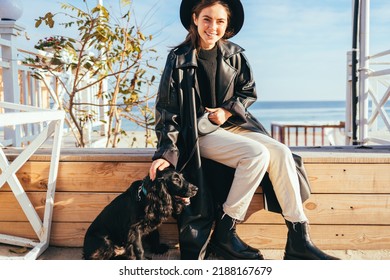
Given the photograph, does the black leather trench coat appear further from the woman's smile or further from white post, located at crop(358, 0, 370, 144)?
white post, located at crop(358, 0, 370, 144)

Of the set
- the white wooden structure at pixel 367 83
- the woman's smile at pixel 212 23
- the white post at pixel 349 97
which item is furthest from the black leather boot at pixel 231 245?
the white post at pixel 349 97

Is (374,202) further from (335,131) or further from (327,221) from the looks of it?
(335,131)

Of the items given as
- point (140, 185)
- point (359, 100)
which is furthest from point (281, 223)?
point (359, 100)

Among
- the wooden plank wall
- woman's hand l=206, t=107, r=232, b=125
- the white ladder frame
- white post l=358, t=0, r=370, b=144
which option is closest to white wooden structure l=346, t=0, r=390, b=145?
white post l=358, t=0, r=370, b=144

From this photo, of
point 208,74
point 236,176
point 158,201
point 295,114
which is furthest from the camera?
point 295,114

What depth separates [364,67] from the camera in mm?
3943

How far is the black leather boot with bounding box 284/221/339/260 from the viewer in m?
1.95

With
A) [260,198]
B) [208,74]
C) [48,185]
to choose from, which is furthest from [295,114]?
[48,185]

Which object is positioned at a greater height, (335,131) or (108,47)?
(108,47)

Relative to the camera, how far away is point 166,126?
2.10 m

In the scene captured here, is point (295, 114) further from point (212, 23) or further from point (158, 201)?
point (158, 201)

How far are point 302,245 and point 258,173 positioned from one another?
1.43ft

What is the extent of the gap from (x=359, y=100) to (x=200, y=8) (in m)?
2.65

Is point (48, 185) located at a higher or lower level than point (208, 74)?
lower
